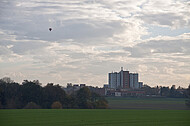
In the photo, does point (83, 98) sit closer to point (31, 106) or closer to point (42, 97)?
point (42, 97)

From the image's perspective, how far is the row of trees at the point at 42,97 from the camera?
392ft

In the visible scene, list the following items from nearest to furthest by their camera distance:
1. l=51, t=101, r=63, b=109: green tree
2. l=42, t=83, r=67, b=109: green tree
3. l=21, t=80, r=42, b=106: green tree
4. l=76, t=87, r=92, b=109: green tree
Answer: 1. l=51, t=101, r=63, b=109: green tree
2. l=21, t=80, r=42, b=106: green tree
3. l=42, t=83, r=67, b=109: green tree
4. l=76, t=87, r=92, b=109: green tree

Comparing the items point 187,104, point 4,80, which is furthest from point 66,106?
point 187,104

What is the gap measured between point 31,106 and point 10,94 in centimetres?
1448

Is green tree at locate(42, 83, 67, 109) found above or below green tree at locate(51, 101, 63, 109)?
above

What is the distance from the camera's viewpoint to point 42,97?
402ft

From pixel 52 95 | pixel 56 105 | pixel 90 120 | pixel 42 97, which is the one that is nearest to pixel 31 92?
pixel 42 97

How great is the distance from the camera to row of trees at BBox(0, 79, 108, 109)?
392 feet

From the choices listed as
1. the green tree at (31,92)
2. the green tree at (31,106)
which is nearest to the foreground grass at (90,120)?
the green tree at (31,106)

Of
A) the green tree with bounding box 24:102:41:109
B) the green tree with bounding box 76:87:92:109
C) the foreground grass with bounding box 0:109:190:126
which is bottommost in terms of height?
the foreground grass with bounding box 0:109:190:126

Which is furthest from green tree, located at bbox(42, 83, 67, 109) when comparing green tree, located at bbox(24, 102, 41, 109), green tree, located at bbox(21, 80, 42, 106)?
green tree, located at bbox(24, 102, 41, 109)

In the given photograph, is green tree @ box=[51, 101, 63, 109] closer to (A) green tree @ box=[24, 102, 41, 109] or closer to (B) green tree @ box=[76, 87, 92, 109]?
(A) green tree @ box=[24, 102, 41, 109]

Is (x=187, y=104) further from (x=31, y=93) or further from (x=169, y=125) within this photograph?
(x=169, y=125)

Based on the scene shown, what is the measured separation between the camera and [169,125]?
47.6m
